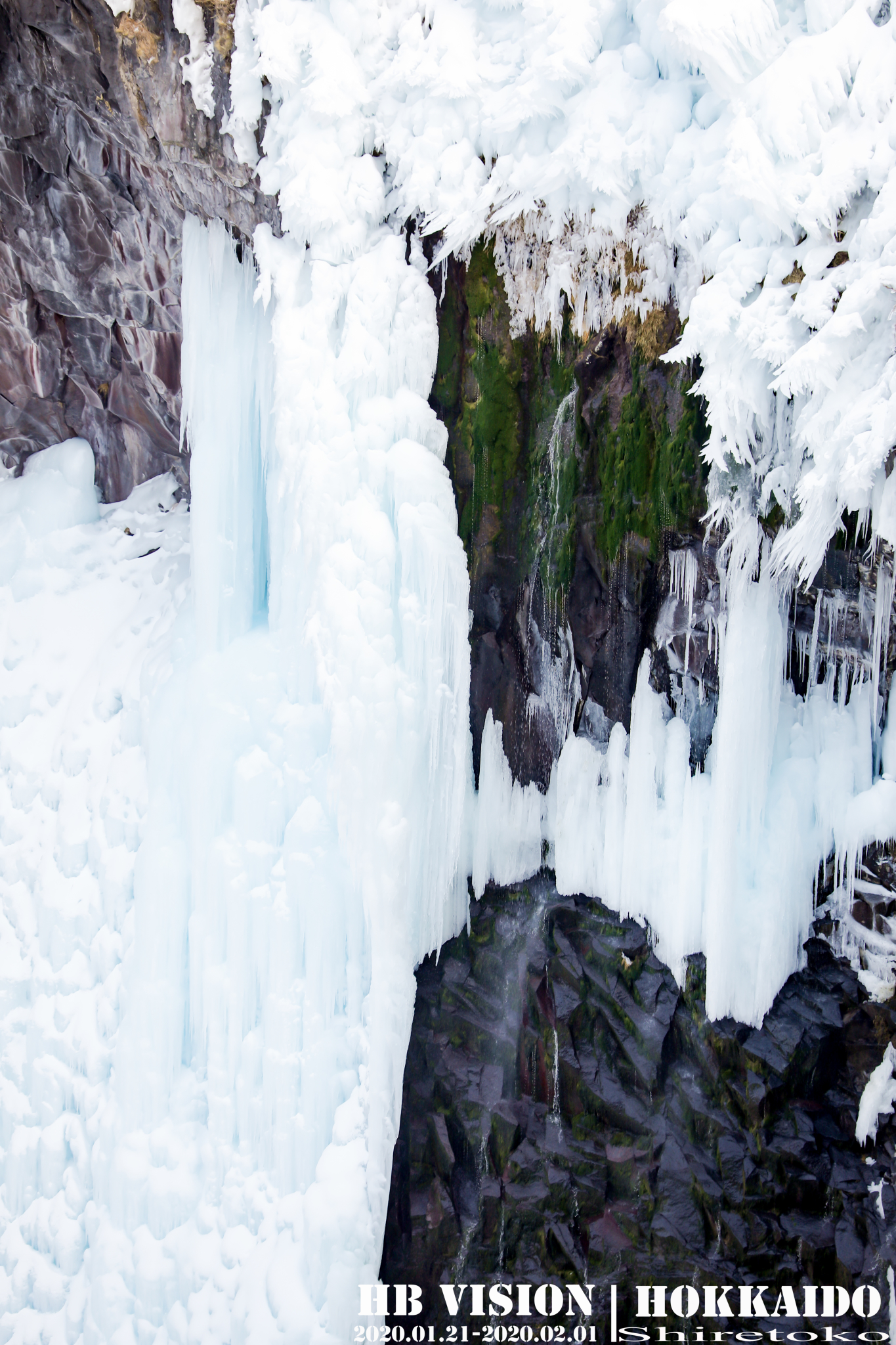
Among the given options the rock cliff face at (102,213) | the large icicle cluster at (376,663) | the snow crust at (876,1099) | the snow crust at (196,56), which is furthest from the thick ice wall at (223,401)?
the snow crust at (876,1099)

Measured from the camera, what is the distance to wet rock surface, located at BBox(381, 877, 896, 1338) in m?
4.30

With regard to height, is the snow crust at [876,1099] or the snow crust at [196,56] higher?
the snow crust at [196,56]

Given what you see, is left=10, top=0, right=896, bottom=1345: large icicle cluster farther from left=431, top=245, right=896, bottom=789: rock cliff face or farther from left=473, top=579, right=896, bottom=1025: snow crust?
left=431, top=245, right=896, bottom=789: rock cliff face

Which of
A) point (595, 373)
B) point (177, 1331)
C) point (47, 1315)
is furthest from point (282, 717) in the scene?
point (47, 1315)

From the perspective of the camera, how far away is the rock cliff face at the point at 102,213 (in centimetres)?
418

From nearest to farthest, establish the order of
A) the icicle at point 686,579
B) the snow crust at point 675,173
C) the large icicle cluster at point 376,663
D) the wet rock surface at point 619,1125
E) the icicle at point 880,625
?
the snow crust at point 675,173 → the large icicle cluster at point 376,663 → the icicle at point 880,625 → the icicle at point 686,579 → the wet rock surface at point 619,1125

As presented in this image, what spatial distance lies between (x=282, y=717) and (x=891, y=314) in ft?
9.86

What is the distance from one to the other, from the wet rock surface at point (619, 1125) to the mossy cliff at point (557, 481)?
116cm

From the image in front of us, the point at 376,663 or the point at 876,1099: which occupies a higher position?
the point at 376,663

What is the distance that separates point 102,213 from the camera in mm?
5414

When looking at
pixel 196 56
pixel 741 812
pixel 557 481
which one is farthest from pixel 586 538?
pixel 196 56

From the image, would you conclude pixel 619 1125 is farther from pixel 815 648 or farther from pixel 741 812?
pixel 815 648

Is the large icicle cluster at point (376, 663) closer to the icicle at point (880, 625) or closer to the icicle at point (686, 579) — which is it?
the icicle at point (880, 625)

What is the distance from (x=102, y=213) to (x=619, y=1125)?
19.1ft
